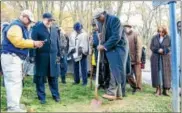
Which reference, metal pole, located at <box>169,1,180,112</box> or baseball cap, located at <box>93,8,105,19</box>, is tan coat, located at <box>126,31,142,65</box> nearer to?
baseball cap, located at <box>93,8,105,19</box>

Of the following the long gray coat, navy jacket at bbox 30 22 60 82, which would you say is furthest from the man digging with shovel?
the long gray coat

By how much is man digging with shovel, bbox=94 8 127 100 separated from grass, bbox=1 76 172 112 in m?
0.32

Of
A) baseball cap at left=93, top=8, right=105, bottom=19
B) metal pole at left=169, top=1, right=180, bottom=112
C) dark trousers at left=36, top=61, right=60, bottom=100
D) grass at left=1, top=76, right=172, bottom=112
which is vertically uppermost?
baseball cap at left=93, top=8, right=105, bottom=19

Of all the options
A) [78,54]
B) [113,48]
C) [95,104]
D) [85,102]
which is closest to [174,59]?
[95,104]

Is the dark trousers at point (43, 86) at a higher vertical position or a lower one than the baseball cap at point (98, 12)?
lower

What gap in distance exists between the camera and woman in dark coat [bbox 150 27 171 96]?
9570mm

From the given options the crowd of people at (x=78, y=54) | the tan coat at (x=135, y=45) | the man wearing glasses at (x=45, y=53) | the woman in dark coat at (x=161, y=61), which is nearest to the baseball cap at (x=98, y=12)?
the crowd of people at (x=78, y=54)

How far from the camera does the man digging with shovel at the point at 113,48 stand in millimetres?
7895

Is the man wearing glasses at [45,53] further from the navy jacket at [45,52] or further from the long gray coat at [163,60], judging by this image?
the long gray coat at [163,60]

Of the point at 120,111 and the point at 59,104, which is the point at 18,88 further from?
the point at 120,111

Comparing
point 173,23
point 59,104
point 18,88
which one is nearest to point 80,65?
point 59,104

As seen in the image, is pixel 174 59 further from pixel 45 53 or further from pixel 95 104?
pixel 45 53

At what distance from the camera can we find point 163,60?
31.8 feet

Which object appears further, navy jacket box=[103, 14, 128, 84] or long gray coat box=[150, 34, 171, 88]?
long gray coat box=[150, 34, 171, 88]
